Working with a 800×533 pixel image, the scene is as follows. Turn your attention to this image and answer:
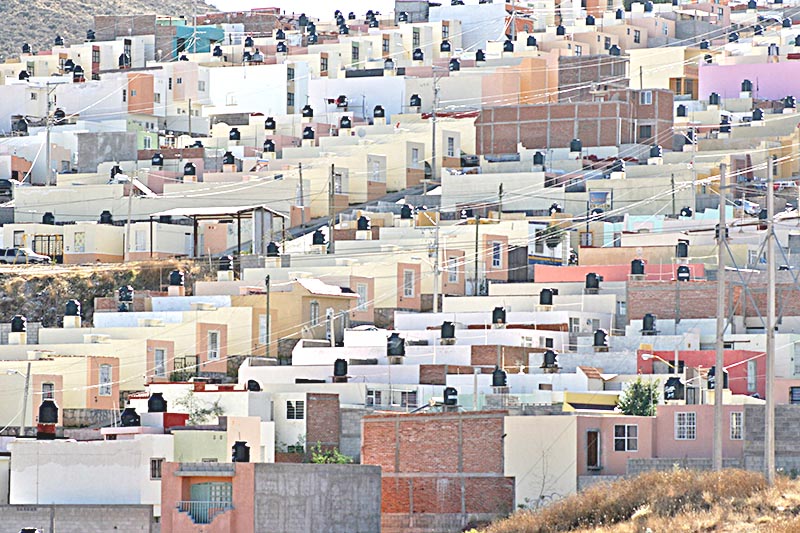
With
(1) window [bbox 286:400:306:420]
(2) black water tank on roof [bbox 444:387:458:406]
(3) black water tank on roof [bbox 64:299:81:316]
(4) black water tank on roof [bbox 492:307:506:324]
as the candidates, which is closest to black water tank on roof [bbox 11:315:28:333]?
(3) black water tank on roof [bbox 64:299:81:316]

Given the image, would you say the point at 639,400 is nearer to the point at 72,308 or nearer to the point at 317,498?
the point at 317,498

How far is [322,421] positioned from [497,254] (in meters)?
21.4

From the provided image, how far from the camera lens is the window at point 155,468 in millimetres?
54531

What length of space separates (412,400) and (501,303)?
12.0 meters

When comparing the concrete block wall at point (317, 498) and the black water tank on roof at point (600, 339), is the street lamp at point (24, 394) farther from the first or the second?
the black water tank on roof at point (600, 339)

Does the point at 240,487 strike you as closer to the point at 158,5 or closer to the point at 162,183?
the point at 162,183

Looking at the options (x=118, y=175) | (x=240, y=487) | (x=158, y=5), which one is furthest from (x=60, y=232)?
(x=158, y=5)

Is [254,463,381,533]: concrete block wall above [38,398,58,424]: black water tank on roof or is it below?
below

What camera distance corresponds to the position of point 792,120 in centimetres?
10006

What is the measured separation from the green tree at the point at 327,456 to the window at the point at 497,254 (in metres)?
21.3

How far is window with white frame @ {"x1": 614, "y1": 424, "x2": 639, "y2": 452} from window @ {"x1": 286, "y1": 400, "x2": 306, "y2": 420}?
11.5 m

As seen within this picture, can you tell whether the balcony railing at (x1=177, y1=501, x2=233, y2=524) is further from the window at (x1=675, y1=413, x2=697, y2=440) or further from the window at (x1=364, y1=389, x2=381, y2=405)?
the window at (x1=364, y1=389, x2=381, y2=405)

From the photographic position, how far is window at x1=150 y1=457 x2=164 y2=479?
179 feet

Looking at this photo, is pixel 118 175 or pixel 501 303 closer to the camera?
pixel 501 303
